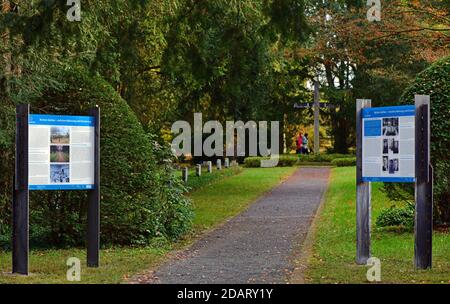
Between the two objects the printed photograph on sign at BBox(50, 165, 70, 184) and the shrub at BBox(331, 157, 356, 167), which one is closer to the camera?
the printed photograph on sign at BBox(50, 165, 70, 184)

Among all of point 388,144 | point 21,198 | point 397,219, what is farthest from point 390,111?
point 397,219

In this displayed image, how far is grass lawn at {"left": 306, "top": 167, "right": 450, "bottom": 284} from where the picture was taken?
981 cm

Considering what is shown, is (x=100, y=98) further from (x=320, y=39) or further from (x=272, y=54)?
(x=320, y=39)

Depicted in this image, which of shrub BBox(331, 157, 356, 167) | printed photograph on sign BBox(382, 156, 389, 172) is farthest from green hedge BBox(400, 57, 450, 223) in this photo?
shrub BBox(331, 157, 356, 167)

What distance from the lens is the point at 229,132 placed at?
1929 inches

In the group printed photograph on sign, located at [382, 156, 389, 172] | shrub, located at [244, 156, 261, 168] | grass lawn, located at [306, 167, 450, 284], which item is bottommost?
grass lawn, located at [306, 167, 450, 284]

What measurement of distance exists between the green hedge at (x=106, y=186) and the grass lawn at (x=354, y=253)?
2997 millimetres

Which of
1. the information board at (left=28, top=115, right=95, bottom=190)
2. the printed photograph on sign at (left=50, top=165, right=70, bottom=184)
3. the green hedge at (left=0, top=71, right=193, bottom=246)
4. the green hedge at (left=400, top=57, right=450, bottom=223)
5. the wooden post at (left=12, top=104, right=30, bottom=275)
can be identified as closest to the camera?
the wooden post at (left=12, top=104, right=30, bottom=275)

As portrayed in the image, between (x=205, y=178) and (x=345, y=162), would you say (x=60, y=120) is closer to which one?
(x=205, y=178)

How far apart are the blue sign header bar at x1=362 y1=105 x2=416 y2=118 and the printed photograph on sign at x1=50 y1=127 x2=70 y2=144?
4.14 meters

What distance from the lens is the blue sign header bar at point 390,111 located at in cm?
1048

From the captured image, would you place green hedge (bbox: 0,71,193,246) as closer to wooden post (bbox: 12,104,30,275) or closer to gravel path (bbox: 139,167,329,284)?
gravel path (bbox: 139,167,329,284)

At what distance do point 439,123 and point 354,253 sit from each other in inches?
123

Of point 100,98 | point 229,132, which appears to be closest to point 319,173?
point 229,132
